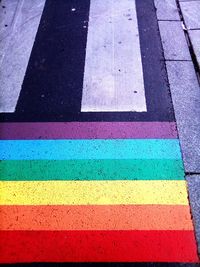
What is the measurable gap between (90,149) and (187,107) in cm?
121

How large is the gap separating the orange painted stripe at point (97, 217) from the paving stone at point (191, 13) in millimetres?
3048

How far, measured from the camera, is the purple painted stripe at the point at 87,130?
3801 millimetres

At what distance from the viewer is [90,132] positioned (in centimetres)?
384

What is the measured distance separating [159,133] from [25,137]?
4.57ft

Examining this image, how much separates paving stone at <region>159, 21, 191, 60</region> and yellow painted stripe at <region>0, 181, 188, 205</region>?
1.99 meters

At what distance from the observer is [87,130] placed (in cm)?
387

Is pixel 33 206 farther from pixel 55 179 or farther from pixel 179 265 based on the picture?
pixel 179 265

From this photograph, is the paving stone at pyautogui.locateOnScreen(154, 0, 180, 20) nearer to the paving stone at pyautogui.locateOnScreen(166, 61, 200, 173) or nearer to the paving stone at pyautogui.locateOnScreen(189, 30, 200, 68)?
the paving stone at pyautogui.locateOnScreen(189, 30, 200, 68)

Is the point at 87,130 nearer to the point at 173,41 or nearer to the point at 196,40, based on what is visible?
the point at 173,41

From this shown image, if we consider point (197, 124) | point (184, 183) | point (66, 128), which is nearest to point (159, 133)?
point (197, 124)

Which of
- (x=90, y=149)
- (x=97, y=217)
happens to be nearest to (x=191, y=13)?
(x=90, y=149)

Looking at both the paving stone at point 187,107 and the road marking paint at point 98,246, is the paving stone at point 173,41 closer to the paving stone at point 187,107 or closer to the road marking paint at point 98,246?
the paving stone at point 187,107

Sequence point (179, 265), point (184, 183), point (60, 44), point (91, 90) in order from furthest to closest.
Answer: point (60, 44) < point (91, 90) < point (184, 183) < point (179, 265)

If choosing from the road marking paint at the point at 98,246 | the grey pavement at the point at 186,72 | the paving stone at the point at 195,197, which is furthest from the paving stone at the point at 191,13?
the road marking paint at the point at 98,246
